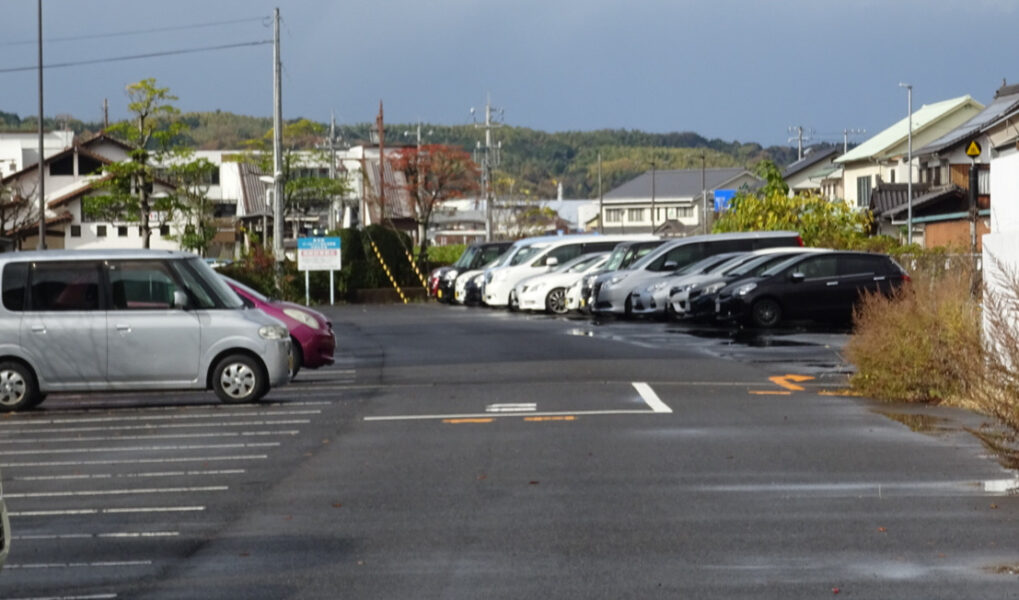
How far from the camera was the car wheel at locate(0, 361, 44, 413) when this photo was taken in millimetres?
15930

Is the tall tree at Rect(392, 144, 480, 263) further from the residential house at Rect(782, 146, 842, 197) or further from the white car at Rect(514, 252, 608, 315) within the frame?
the white car at Rect(514, 252, 608, 315)

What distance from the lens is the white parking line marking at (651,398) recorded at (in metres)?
14.7

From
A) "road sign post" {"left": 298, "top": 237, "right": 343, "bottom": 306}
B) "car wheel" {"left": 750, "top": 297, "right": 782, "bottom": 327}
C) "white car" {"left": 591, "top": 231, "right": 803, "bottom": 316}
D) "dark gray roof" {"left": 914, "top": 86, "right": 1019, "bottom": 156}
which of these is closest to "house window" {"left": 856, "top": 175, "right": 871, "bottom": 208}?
"dark gray roof" {"left": 914, "top": 86, "right": 1019, "bottom": 156}

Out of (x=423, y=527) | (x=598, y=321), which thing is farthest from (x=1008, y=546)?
(x=598, y=321)

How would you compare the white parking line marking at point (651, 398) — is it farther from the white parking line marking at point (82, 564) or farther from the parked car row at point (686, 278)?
the white parking line marking at point (82, 564)

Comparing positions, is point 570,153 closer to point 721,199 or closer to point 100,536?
point 721,199

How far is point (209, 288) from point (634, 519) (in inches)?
340

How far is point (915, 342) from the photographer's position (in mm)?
15484

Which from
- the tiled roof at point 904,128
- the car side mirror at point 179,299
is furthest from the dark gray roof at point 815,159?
the car side mirror at point 179,299

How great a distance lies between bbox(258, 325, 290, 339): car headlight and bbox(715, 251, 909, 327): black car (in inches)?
507

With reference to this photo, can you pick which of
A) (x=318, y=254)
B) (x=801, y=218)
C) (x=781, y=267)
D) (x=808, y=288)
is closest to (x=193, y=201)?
(x=318, y=254)

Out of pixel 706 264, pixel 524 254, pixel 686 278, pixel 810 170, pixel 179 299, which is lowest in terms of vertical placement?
pixel 179 299

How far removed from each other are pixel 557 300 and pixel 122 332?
858 inches

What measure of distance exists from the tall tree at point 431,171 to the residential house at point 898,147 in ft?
62.9
